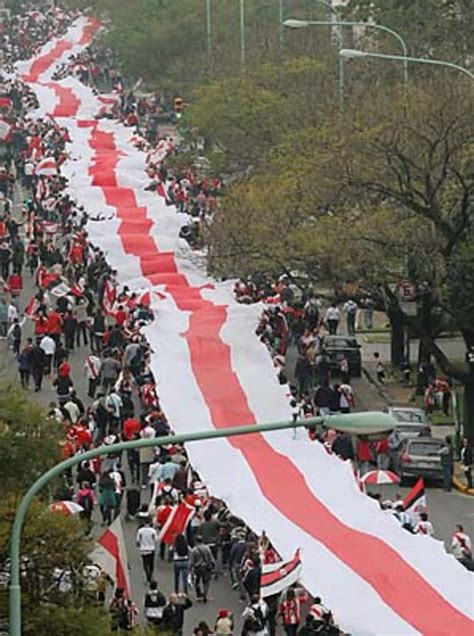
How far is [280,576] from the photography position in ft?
98.2

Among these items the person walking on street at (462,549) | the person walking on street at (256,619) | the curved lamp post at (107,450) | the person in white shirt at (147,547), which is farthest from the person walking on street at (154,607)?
the curved lamp post at (107,450)

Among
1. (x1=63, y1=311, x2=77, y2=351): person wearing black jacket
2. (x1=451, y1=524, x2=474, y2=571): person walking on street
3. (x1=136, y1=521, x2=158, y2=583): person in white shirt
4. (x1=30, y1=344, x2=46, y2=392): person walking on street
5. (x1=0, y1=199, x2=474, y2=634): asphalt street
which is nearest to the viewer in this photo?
(x1=0, y1=199, x2=474, y2=634): asphalt street

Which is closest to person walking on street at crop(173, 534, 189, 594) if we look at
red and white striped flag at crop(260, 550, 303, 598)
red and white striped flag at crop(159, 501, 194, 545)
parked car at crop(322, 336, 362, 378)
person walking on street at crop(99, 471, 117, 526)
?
red and white striped flag at crop(159, 501, 194, 545)

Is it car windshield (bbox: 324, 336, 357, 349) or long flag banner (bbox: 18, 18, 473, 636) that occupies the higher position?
long flag banner (bbox: 18, 18, 473, 636)

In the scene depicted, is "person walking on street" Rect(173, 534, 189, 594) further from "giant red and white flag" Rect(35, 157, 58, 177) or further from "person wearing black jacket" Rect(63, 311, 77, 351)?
"giant red and white flag" Rect(35, 157, 58, 177)

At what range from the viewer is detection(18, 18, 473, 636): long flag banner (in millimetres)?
28328

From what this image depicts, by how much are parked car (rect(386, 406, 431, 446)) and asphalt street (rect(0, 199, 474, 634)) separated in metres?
1.42

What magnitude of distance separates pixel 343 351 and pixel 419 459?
384 inches

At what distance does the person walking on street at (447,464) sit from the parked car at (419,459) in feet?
0.55

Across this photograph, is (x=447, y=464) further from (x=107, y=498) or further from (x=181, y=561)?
(x=181, y=561)

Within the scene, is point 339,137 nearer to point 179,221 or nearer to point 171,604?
point 179,221

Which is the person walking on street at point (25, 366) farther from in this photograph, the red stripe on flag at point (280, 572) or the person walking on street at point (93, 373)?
the red stripe on flag at point (280, 572)

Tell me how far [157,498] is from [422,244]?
41.4 ft

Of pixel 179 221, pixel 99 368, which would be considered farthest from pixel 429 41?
pixel 99 368
